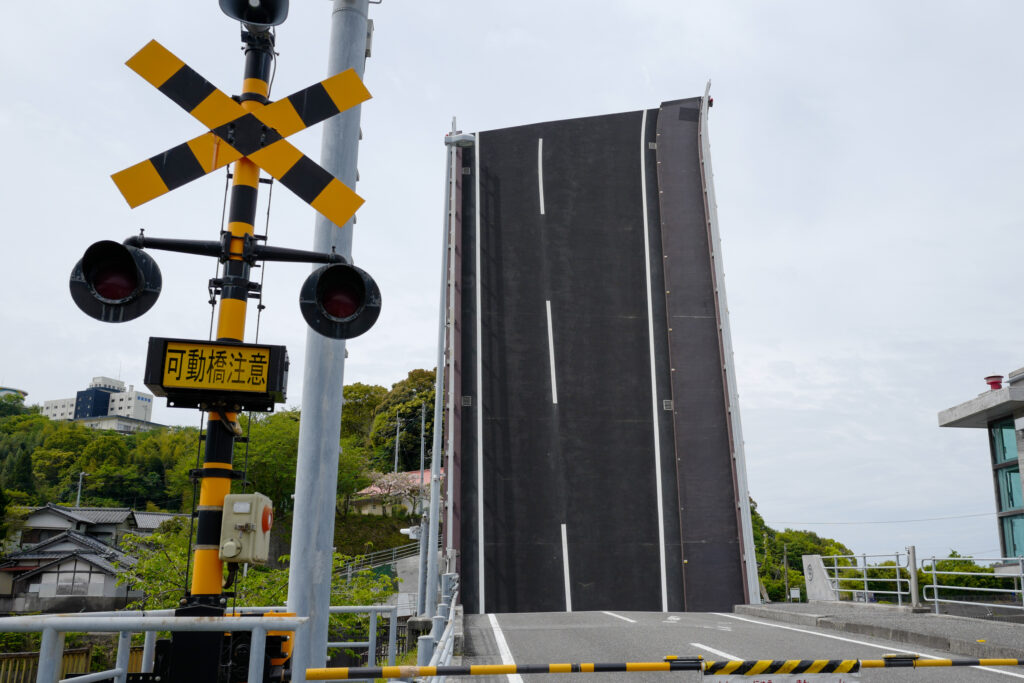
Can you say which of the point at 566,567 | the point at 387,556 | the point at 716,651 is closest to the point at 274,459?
the point at 387,556

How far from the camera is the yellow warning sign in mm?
3297

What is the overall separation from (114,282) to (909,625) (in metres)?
9.46

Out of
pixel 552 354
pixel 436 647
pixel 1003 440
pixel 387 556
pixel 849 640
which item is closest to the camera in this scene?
pixel 436 647

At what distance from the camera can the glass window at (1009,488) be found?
1636cm

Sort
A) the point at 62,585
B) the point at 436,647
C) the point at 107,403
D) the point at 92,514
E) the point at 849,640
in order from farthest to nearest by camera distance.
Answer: the point at 107,403
the point at 92,514
the point at 62,585
the point at 849,640
the point at 436,647

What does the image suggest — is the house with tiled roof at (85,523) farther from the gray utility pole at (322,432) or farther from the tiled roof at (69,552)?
the gray utility pole at (322,432)

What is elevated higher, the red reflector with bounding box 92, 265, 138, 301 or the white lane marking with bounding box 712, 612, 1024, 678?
the red reflector with bounding box 92, 265, 138, 301

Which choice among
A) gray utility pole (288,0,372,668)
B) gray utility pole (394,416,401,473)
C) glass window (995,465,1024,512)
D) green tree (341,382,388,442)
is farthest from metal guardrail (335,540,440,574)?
gray utility pole (288,0,372,668)

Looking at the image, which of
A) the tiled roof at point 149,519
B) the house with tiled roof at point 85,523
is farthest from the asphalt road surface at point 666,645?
the tiled roof at point 149,519

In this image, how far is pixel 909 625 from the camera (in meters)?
9.21

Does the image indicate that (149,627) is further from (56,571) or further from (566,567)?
(56,571)

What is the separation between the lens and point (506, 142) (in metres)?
17.7

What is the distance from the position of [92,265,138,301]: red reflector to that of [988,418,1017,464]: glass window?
711 inches

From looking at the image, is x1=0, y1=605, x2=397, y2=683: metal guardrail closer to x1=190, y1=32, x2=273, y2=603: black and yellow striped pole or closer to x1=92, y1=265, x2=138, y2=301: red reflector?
x1=190, y1=32, x2=273, y2=603: black and yellow striped pole
